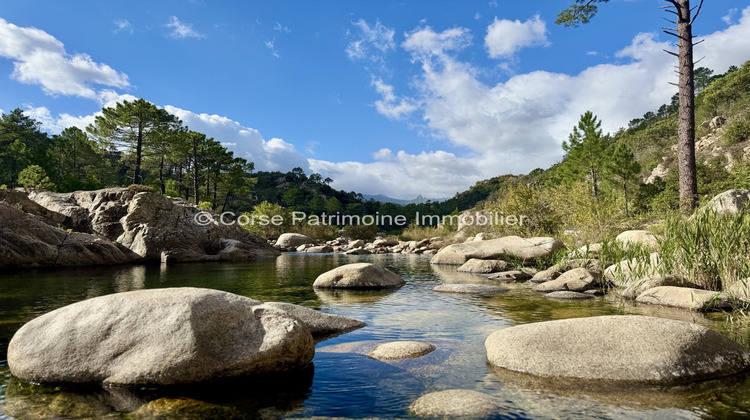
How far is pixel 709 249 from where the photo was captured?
8.35 meters

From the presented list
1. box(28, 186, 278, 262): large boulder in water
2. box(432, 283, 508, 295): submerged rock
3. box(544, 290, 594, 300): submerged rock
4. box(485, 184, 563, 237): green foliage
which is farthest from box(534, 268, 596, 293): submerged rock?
box(28, 186, 278, 262): large boulder in water

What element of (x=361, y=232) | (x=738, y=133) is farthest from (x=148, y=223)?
(x=738, y=133)

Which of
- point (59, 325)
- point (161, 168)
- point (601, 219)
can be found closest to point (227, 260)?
point (601, 219)

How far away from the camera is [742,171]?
1105 inches

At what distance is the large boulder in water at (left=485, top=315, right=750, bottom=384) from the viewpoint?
443 centimetres

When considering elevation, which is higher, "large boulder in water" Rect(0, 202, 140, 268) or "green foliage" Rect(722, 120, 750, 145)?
"green foliage" Rect(722, 120, 750, 145)

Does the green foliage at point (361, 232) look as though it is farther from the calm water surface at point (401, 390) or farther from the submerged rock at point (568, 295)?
the calm water surface at point (401, 390)

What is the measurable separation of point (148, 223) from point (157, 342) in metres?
23.9

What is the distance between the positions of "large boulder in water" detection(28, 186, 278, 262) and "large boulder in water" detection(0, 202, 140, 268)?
315cm

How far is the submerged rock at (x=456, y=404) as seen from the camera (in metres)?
3.64

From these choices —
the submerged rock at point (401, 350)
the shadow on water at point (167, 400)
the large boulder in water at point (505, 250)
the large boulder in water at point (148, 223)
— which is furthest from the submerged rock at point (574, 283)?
the large boulder in water at point (148, 223)

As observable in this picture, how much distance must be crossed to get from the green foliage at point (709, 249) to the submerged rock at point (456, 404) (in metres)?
6.30

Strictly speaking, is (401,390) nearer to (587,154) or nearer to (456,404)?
(456,404)

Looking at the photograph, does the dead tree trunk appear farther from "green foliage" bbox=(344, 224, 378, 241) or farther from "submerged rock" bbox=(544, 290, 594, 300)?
"green foliage" bbox=(344, 224, 378, 241)
